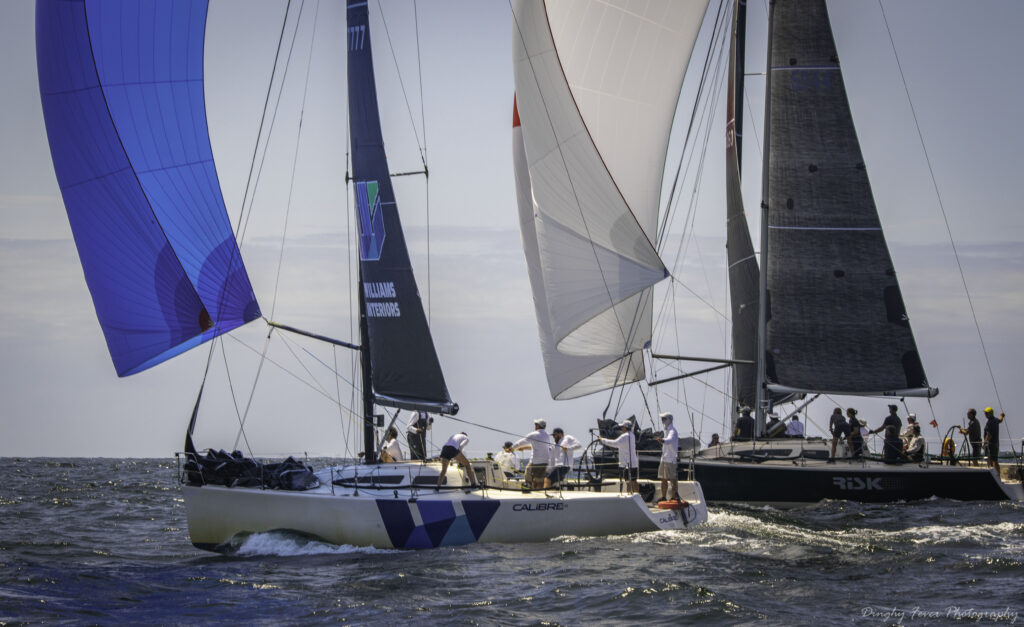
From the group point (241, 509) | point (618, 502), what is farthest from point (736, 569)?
point (241, 509)

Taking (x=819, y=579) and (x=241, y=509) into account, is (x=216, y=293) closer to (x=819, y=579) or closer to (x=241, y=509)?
(x=241, y=509)

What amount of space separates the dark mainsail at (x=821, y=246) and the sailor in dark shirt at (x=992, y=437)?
230 cm

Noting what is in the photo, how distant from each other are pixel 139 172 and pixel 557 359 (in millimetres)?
10042

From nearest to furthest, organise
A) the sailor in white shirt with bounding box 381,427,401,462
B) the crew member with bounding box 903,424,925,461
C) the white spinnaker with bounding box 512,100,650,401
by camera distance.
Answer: the sailor in white shirt with bounding box 381,427,401,462
the crew member with bounding box 903,424,925,461
the white spinnaker with bounding box 512,100,650,401

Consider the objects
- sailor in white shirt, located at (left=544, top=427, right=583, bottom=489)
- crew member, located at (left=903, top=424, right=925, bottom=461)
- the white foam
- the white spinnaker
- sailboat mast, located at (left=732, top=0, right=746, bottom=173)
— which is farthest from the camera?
sailboat mast, located at (left=732, top=0, right=746, bottom=173)

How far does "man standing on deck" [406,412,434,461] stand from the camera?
61.5 ft

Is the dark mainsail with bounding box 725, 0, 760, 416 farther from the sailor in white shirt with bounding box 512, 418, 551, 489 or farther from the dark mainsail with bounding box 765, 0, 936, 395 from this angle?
the sailor in white shirt with bounding box 512, 418, 551, 489

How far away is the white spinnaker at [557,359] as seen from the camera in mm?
21172

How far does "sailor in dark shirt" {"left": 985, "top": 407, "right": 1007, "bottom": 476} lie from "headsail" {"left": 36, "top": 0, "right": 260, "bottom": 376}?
13505 millimetres

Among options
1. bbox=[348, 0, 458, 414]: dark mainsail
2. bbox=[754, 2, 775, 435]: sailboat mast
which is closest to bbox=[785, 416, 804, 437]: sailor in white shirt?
bbox=[754, 2, 775, 435]: sailboat mast

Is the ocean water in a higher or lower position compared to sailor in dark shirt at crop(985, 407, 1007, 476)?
lower

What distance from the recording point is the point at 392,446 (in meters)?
18.0

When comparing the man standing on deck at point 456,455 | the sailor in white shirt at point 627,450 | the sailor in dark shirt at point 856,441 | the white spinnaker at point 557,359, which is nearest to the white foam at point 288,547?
the man standing on deck at point 456,455

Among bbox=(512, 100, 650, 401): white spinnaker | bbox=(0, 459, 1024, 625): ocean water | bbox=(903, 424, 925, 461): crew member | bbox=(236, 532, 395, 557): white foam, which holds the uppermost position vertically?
bbox=(512, 100, 650, 401): white spinnaker
